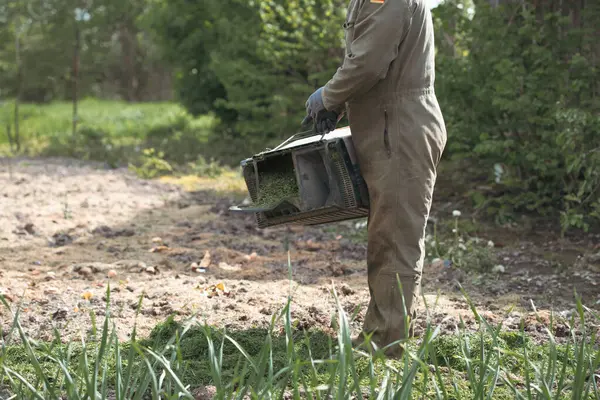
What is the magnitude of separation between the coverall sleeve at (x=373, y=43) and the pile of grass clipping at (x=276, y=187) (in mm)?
574

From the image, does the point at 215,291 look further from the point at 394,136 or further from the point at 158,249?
the point at 394,136

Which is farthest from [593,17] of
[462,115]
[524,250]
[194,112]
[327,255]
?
[194,112]

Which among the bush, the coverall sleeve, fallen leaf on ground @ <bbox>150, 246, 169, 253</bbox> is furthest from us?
the bush

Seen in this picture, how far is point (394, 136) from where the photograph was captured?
11.9 ft

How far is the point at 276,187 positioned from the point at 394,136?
26.5 inches

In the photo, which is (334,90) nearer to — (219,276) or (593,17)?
(219,276)

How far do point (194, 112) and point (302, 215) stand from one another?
11552 millimetres

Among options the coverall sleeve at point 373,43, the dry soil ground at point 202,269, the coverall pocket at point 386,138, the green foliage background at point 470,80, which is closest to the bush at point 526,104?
the green foliage background at point 470,80

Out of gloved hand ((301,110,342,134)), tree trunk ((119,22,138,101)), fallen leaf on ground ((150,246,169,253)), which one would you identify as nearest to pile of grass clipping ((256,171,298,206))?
gloved hand ((301,110,342,134))

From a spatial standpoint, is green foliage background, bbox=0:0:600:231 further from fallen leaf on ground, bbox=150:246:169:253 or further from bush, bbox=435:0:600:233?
fallen leaf on ground, bbox=150:246:169:253

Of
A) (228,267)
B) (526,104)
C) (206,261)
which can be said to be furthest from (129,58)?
(228,267)

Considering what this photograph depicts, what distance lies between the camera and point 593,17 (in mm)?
6746

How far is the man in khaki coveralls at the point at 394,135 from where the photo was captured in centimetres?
357

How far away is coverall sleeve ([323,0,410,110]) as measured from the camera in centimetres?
347
